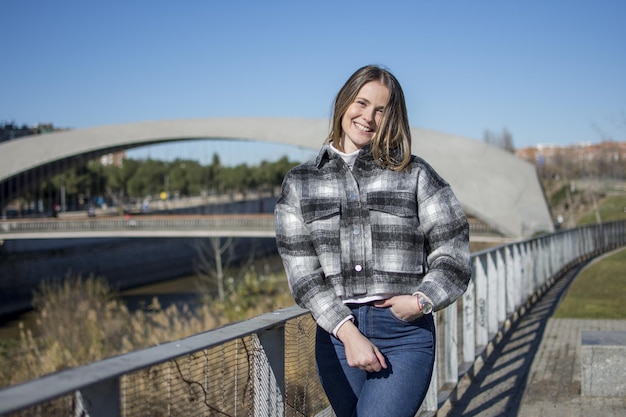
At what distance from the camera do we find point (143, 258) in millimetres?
37219

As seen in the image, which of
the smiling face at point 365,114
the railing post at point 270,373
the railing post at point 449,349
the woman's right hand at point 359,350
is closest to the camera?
the woman's right hand at point 359,350

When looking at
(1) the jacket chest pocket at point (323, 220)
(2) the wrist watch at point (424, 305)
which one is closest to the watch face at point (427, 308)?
(2) the wrist watch at point (424, 305)

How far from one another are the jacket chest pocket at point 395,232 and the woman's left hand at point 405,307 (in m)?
0.08

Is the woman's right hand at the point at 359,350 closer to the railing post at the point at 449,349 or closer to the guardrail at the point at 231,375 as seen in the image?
the guardrail at the point at 231,375

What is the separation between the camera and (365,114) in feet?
7.32

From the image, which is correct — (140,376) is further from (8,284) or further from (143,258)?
(143,258)

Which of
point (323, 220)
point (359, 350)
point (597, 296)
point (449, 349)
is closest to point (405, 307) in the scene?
point (359, 350)

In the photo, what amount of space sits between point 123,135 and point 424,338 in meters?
42.0

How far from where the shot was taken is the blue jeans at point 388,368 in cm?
205

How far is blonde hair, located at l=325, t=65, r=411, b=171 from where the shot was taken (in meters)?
2.17

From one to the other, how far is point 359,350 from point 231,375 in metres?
0.67

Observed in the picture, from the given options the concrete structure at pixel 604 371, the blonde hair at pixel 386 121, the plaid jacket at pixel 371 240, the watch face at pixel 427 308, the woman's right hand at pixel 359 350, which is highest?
the blonde hair at pixel 386 121

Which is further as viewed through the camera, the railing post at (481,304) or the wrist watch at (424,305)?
the railing post at (481,304)

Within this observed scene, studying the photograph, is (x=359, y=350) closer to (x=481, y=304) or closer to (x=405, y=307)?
(x=405, y=307)
